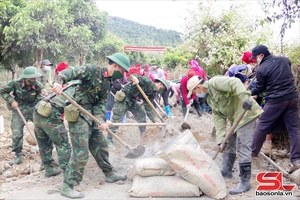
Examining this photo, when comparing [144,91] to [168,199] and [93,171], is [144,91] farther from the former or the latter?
[168,199]

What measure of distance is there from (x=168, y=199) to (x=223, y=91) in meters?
1.36

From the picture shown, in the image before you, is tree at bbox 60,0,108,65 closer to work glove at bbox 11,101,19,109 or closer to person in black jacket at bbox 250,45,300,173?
work glove at bbox 11,101,19,109

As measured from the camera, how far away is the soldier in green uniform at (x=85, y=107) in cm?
341

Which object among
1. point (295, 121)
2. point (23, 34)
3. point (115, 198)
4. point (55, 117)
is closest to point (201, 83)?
point (295, 121)

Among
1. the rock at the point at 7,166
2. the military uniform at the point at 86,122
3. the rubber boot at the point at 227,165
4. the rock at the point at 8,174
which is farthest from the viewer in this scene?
the rock at the point at 7,166

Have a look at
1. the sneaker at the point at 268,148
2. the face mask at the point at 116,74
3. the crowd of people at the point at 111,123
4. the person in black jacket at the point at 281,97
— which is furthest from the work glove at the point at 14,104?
the sneaker at the point at 268,148

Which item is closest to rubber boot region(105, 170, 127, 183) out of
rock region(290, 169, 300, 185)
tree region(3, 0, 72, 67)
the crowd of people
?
the crowd of people

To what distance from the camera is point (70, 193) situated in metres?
3.38

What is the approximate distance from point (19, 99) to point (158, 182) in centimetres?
297

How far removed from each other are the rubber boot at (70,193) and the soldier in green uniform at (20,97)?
1935mm

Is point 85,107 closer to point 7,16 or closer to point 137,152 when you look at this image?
point 137,152

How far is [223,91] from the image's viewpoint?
3541 millimetres

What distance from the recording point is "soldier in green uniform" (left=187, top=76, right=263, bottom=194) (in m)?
3.35

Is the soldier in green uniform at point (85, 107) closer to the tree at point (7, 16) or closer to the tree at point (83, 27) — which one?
the tree at point (7, 16)
